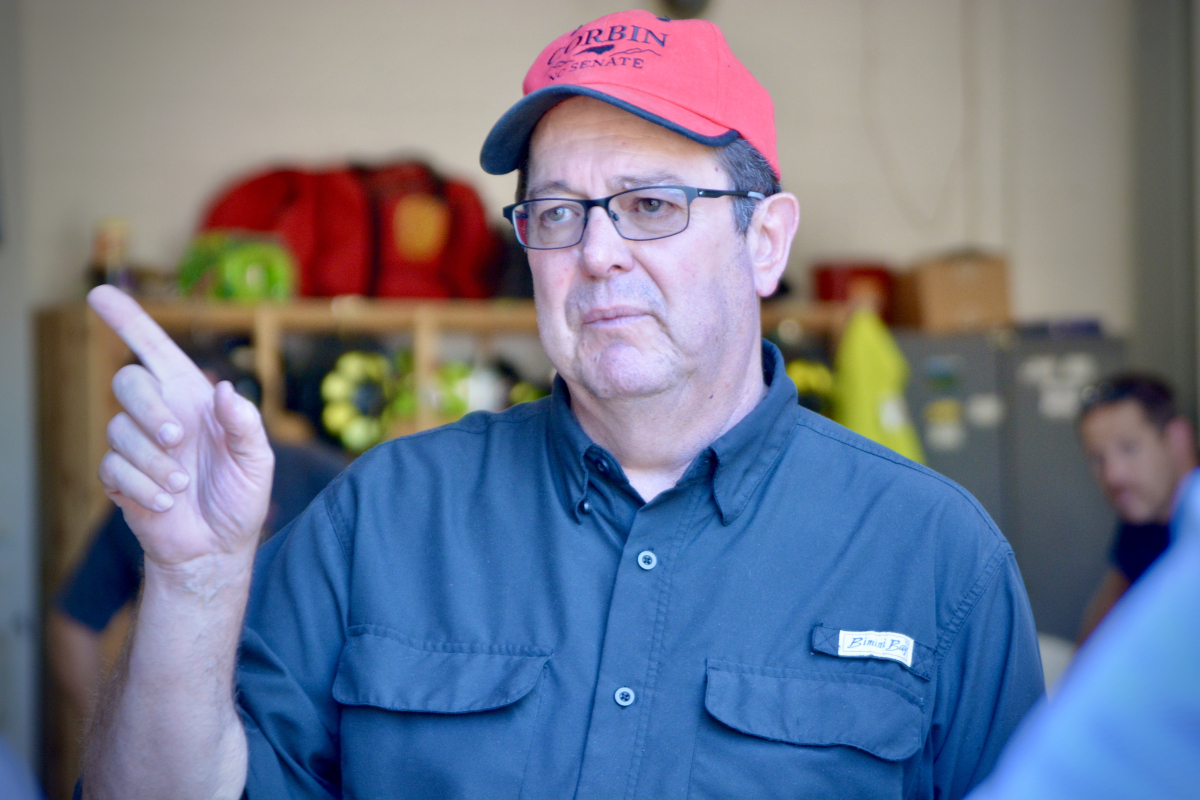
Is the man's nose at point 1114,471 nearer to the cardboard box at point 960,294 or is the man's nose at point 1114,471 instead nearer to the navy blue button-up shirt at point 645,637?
the cardboard box at point 960,294

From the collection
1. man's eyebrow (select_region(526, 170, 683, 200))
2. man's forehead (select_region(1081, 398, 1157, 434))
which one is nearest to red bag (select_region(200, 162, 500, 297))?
man's forehead (select_region(1081, 398, 1157, 434))

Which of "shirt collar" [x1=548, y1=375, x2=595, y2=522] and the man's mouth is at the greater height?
the man's mouth

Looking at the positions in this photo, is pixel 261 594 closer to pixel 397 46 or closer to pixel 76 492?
pixel 76 492

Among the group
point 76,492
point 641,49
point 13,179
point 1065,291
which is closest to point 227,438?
point 641,49

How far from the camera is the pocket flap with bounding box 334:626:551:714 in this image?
115cm

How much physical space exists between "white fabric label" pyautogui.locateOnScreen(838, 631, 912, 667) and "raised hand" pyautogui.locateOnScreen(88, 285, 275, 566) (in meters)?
0.65

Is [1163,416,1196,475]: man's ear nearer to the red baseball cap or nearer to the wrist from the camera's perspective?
the red baseball cap

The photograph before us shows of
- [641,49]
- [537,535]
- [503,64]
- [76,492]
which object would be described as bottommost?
[76,492]

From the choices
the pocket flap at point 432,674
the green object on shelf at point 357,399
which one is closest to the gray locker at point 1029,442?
the green object on shelf at point 357,399

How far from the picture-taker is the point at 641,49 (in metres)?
1.31

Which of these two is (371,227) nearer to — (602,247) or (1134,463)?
(1134,463)

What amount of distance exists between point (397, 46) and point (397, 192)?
0.88m

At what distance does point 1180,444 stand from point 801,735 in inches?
97.5

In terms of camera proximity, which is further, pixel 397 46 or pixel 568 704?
pixel 397 46
